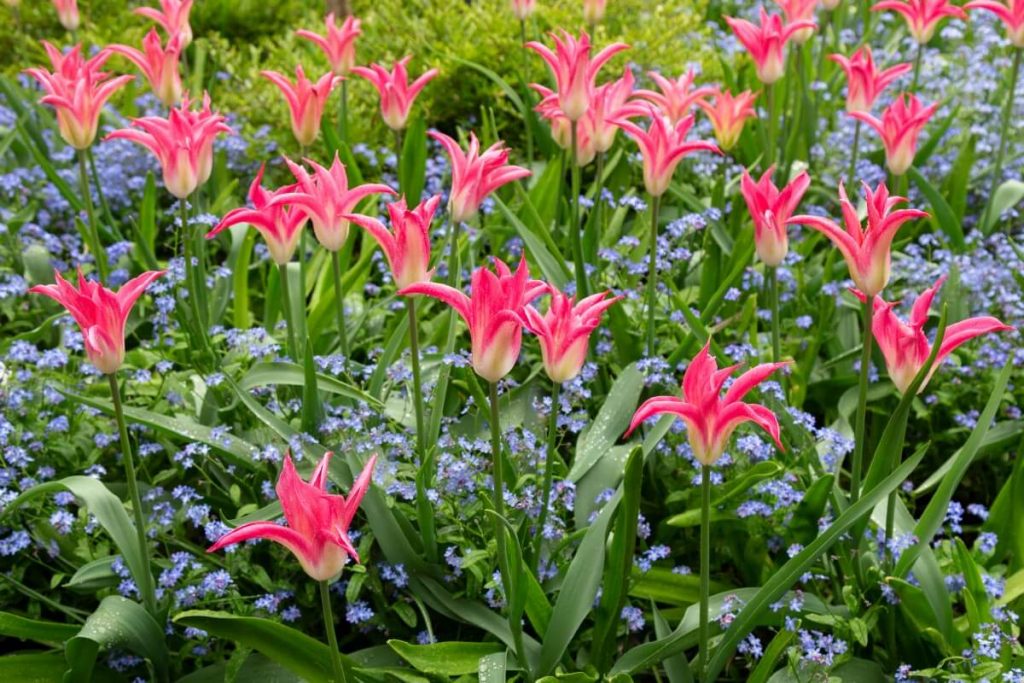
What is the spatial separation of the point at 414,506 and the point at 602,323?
2.67ft

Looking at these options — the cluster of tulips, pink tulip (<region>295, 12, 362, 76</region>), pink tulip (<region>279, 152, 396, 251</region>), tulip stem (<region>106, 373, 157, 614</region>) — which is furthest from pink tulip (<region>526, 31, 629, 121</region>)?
tulip stem (<region>106, 373, 157, 614</region>)

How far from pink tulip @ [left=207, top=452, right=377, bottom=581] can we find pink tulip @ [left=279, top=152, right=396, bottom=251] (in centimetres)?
68

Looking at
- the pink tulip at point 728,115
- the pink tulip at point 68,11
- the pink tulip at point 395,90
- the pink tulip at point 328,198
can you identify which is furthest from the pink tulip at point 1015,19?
the pink tulip at point 68,11

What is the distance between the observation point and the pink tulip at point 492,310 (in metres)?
1.72

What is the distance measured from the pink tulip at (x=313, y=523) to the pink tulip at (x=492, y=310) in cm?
27

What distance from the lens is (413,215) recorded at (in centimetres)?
196

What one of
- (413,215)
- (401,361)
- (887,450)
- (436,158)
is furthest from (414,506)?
(436,158)

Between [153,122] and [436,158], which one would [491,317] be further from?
[436,158]

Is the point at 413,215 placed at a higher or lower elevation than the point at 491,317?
higher

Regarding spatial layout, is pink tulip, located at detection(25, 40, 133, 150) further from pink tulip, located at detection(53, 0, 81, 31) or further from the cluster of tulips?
pink tulip, located at detection(53, 0, 81, 31)

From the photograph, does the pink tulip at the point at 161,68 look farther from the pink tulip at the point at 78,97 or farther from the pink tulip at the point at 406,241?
the pink tulip at the point at 406,241

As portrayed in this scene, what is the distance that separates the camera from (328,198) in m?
2.18

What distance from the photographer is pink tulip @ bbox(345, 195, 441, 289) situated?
1.97 metres

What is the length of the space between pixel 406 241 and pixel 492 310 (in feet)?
1.04
